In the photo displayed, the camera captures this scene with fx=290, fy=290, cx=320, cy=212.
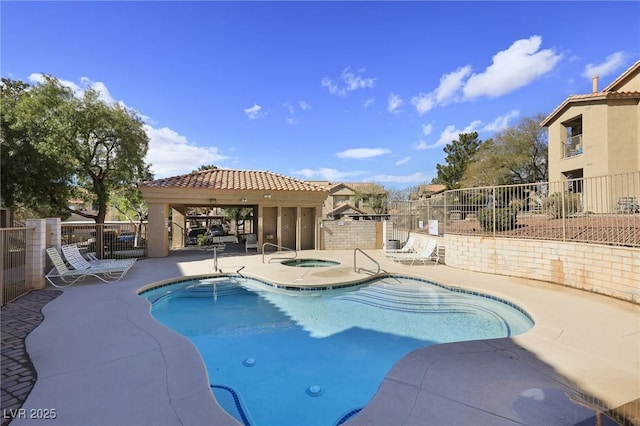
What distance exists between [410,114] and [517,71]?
269 inches

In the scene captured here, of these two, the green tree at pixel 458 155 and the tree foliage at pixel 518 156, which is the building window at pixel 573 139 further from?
the green tree at pixel 458 155

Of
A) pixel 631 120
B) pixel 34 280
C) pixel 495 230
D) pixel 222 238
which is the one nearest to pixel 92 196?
pixel 222 238

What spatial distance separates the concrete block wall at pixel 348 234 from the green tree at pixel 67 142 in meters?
12.9

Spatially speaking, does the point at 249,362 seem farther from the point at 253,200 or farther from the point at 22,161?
the point at 22,161

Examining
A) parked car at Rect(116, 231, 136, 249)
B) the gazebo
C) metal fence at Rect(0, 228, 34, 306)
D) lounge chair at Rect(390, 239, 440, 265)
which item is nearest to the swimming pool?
lounge chair at Rect(390, 239, 440, 265)

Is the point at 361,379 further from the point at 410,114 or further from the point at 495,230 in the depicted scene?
the point at 410,114

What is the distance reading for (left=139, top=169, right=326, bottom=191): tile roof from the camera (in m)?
16.0

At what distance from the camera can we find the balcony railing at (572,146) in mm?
18938

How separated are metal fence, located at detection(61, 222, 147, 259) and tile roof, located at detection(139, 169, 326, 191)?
3.05 m

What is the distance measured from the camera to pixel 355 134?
2712 centimetres

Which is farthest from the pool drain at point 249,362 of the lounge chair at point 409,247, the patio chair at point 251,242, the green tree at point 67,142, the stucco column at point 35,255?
the green tree at point 67,142

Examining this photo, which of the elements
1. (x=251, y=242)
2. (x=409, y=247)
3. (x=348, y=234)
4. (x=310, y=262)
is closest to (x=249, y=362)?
(x=310, y=262)

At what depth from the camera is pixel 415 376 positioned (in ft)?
12.0

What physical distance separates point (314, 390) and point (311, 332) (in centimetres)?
200
